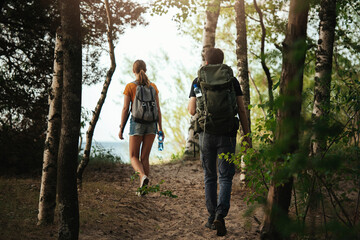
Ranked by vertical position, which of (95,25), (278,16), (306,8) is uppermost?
(278,16)

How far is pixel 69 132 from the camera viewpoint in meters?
3.82

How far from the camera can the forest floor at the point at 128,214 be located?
4.80 m

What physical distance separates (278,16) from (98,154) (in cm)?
869

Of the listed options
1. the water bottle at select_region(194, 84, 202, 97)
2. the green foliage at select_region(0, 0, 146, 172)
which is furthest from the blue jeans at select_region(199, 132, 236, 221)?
the green foliage at select_region(0, 0, 146, 172)

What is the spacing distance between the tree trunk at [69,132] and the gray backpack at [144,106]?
2802 mm

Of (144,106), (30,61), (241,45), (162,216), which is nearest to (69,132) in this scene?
(144,106)

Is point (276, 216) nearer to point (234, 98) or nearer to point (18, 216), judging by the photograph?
point (234, 98)

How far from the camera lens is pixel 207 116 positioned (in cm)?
470

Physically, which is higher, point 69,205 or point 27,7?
point 27,7

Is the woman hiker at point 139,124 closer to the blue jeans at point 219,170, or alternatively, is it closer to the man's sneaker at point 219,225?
the blue jeans at point 219,170

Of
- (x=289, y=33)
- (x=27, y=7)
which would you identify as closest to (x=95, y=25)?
(x=27, y=7)

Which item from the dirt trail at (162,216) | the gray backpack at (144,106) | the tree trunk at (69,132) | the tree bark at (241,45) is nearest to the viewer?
the tree trunk at (69,132)

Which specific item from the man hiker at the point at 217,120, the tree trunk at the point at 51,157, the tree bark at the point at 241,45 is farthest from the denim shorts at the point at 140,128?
the tree bark at the point at 241,45

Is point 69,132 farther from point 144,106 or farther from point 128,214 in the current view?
point 144,106
